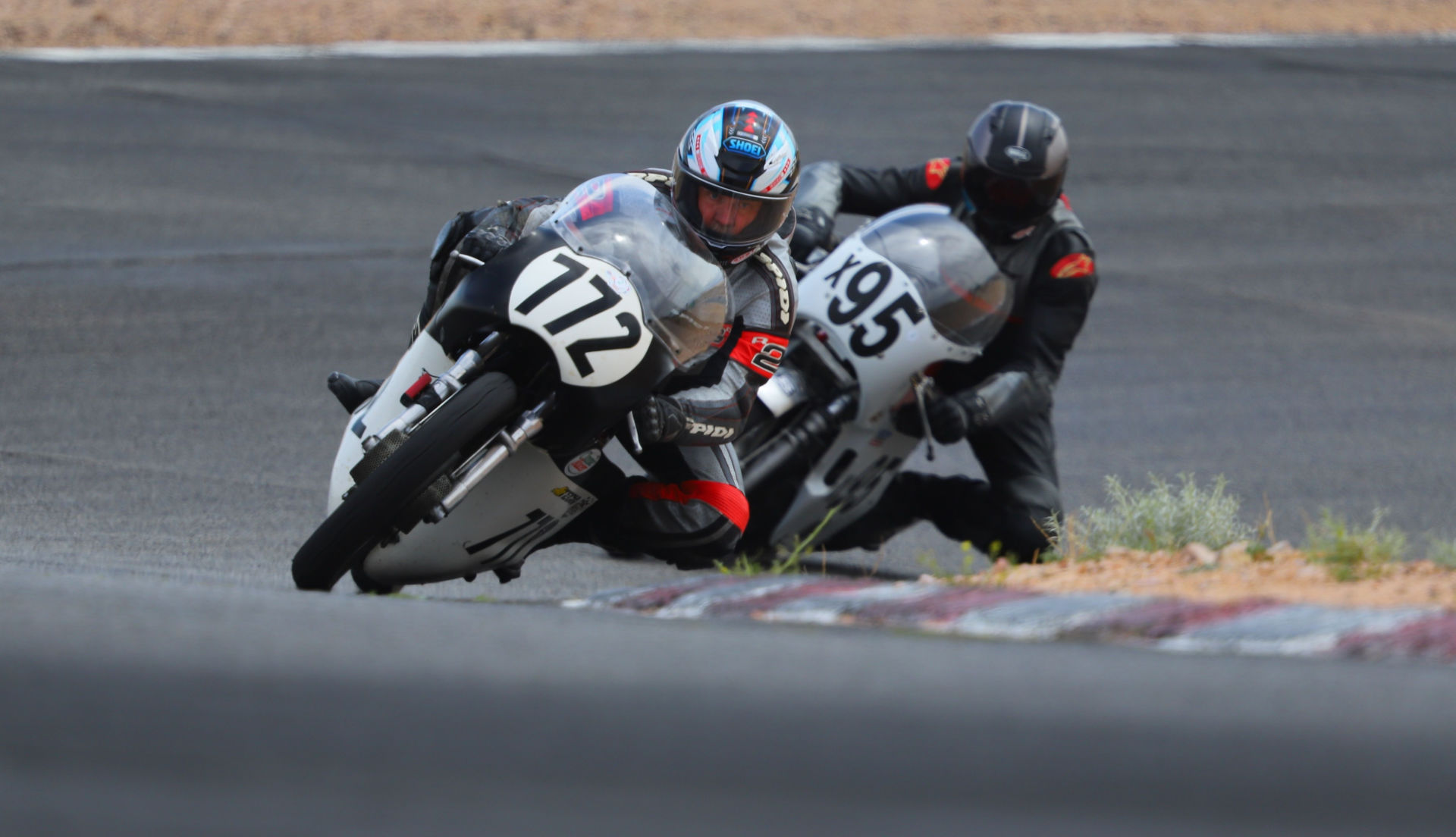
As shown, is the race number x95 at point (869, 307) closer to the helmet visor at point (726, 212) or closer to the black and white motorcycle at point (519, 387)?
the helmet visor at point (726, 212)

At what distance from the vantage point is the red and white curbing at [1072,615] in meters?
3.04

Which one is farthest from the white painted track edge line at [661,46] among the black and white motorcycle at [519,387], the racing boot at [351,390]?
the black and white motorcycle at [519,387]

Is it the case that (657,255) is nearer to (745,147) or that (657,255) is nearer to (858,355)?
(745,147)

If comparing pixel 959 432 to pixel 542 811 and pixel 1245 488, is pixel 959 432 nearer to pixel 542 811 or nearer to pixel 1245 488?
pixel 1245 488

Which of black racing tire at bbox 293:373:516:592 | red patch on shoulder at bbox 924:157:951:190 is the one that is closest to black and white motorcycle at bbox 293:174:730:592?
black racing tire at bbox 293:373:516:592

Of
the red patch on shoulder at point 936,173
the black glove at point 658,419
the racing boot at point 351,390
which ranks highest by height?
the red patch on shoulder at point 936,173

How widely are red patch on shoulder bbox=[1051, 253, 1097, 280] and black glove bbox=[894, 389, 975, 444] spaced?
0.76m

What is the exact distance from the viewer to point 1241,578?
13.7 ft

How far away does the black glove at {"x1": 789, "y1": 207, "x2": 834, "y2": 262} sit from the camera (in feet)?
22.1

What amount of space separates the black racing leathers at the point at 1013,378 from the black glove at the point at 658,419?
7.40 ft

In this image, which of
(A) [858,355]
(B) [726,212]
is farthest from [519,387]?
(A) [858,355]

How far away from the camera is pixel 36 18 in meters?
13.8

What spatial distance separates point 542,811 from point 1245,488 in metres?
5.97

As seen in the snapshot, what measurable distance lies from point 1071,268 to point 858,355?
3.49 ft
